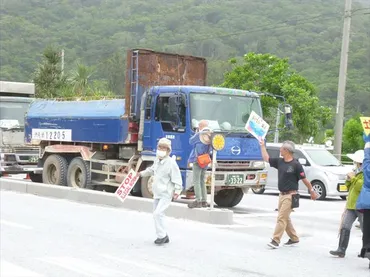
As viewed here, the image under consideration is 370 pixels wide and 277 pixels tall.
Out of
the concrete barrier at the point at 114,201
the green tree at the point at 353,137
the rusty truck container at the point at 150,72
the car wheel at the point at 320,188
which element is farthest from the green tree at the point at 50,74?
the rusty truck container at the point at 150,72

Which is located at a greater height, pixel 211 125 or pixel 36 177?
pixel 211 125

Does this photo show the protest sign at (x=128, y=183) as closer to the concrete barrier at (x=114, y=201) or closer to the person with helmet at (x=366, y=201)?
the concrete barrier at (x=114, y=201)

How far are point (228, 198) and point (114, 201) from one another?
10.1 feet

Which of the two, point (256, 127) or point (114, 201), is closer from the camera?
point (256, 127)

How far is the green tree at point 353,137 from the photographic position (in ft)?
116

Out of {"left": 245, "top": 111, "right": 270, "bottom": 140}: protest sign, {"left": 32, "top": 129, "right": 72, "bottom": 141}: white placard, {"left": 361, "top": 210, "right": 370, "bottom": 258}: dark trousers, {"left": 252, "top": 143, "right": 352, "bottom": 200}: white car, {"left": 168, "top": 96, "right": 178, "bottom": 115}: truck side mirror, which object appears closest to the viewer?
{"left": 361, "top": 210, "right": 370, "bottom": 258}: dark trousers

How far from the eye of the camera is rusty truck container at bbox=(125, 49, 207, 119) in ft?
58.0

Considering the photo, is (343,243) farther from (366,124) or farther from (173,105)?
(173,105)

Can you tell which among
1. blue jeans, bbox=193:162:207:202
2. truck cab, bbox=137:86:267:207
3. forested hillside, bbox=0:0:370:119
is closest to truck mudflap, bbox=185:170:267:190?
truck cab, bbox=137:86:267:207

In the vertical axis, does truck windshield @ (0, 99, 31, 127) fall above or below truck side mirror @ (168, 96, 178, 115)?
below

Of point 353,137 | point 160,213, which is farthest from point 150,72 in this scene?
point 353,137

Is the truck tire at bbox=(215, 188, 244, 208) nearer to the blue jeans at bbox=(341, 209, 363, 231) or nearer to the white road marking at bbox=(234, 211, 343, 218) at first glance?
the white road marking at bbox=(234, 211, 343, 218)

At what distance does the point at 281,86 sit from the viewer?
32.4m

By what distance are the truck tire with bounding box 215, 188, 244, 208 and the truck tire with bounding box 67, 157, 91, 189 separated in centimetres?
359
